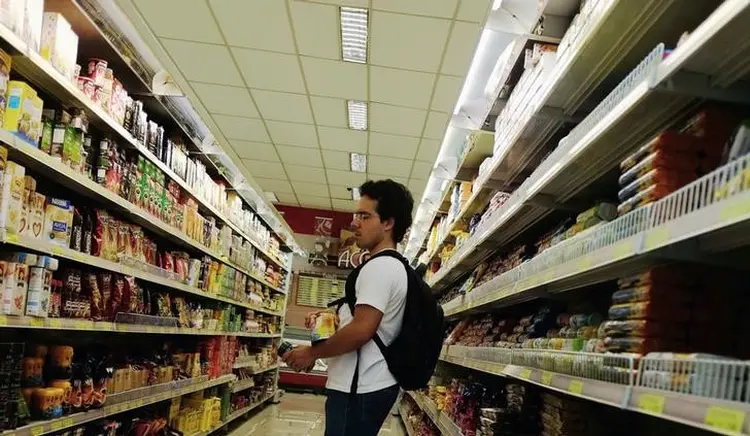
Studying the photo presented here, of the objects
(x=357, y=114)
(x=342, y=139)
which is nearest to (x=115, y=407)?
(x=357, y=114)

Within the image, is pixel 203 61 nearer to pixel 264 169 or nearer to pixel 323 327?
pixel 264 169

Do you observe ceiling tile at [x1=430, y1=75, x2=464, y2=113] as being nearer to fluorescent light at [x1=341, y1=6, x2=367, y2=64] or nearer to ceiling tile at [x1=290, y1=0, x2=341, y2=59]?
fluorescent light at [x1=341, y1=6, x2=367, y2=64]

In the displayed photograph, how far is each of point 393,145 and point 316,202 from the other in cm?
467

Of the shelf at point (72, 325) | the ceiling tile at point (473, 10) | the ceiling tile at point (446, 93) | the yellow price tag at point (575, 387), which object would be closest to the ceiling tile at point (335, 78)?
the ceiling tile at point (446, 93)

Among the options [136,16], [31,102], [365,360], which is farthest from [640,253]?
[136,16]

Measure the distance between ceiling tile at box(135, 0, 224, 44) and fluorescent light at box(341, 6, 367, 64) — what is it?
115cm

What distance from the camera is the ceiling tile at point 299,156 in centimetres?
903

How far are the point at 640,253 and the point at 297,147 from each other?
25.7 ft

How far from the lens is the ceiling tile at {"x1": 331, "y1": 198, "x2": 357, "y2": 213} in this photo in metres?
12.5

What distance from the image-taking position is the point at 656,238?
1.30 meters

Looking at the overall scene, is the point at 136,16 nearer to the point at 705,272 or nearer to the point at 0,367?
the point at 0,367

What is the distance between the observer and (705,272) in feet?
4.95

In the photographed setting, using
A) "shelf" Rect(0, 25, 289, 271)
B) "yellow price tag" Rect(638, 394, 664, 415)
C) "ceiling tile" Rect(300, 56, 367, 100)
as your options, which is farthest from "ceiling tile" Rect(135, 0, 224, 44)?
"yellow price tag" Rect(638, 394, 664, 415)

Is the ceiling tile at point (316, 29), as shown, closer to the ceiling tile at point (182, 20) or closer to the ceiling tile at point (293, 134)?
the ceiling tile at point (182, 20)
